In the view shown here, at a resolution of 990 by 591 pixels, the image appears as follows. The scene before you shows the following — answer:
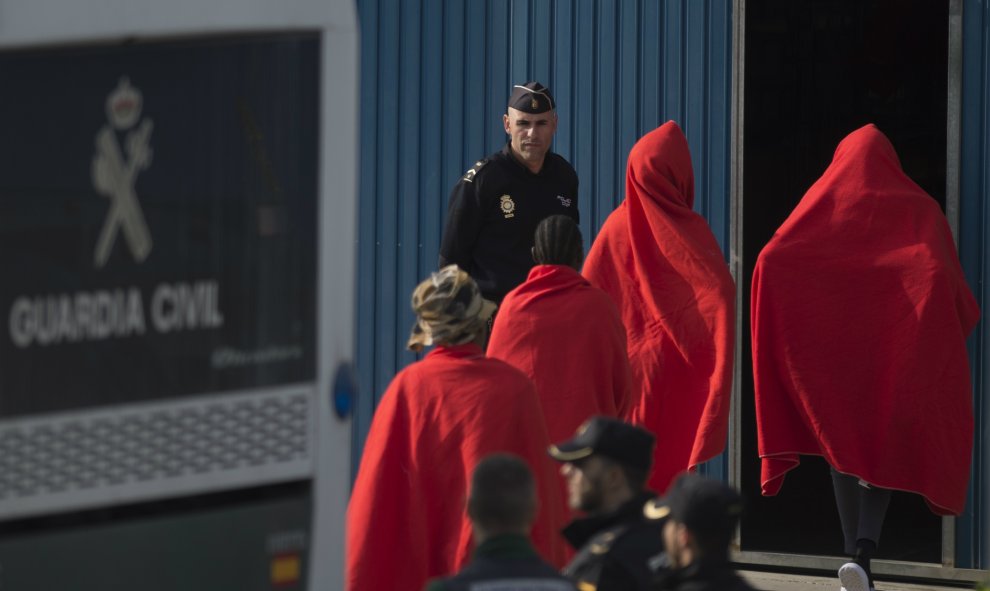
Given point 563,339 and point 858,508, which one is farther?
point 858,508

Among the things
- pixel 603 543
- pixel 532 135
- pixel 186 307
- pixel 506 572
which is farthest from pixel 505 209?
pixel 506 572

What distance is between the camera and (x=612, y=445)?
4.63m

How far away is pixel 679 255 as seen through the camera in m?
7.91

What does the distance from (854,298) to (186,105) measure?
407 centimetres

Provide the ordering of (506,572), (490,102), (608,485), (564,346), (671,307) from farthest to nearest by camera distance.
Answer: (490,102) < (671,307) < (564,346) < (608,485) < (506,572)

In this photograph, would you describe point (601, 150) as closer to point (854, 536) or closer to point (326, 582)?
point (854, 536)

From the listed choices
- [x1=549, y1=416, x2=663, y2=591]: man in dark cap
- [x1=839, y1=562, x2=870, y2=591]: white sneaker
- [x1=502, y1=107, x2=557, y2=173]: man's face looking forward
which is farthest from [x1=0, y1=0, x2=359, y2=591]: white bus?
[x1=839, y1=562, x2=870, y2=591]: white sneaker

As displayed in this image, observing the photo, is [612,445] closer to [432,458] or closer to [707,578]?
[707,578]

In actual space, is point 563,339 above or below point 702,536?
above

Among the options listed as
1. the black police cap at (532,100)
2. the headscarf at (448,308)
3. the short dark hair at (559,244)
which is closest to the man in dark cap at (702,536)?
the headscarf at (448,308)

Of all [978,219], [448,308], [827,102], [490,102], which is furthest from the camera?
[490,102]

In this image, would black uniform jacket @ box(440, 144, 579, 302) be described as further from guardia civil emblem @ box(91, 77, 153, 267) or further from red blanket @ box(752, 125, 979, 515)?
guardia civil emblem @ box(91, 77, 153, 267)

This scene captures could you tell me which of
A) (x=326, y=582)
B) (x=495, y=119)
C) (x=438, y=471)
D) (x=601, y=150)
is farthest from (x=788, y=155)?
(x=326, y=582)

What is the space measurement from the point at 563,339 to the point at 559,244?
35 centimetres
